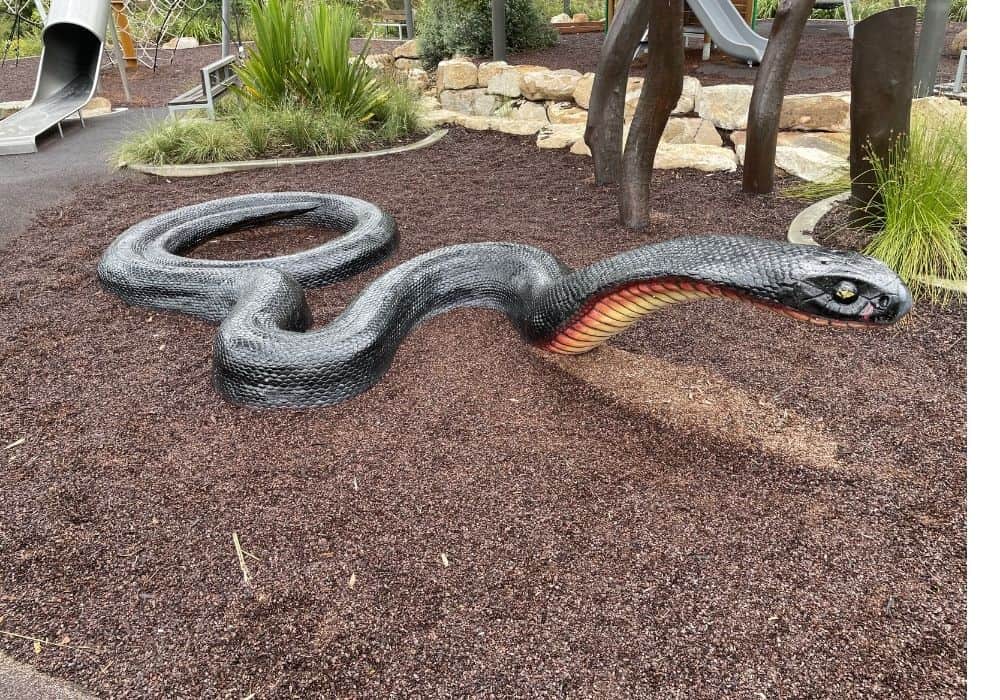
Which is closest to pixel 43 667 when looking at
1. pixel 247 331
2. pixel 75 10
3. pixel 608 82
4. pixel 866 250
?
pixel 247 331

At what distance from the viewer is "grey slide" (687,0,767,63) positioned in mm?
9195

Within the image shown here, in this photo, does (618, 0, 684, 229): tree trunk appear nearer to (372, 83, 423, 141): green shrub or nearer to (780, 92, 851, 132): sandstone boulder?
(780, 92, 851, 132): sandstone boulder

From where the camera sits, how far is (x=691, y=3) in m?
9.84

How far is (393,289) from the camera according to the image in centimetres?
327

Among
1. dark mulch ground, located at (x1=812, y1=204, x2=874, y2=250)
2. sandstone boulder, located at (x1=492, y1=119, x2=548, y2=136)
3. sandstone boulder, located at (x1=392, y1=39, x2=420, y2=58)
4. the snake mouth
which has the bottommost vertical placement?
dark mulch ground, located at (x1=812, y1=204, x2=874, y2=250)

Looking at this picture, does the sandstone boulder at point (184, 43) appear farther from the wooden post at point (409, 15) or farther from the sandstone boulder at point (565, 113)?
the sandstone boulder at point (565, 113)

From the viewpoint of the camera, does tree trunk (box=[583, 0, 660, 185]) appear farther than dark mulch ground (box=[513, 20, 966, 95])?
No

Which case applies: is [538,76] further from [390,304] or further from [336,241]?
[390,304]

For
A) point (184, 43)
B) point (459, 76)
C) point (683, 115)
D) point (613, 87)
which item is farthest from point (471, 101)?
point (184, 43)

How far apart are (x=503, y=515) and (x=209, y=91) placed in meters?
7.37

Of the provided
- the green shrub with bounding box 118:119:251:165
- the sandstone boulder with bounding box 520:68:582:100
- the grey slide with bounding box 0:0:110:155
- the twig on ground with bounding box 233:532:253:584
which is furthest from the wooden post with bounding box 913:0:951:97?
the grey slide with bounding box 0:0:110:155

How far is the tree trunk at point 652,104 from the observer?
3.97 m

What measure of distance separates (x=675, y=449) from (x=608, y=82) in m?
3.26

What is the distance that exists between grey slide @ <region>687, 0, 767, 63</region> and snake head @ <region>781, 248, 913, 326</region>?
8.38 m
